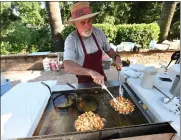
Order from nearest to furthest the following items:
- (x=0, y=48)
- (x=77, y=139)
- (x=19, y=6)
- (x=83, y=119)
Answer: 1. (x=77, y=139)
2. (x=83, y=119)
3. (x=0, y=48)
4. (x=19, y=6)

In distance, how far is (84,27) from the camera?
1828 mm

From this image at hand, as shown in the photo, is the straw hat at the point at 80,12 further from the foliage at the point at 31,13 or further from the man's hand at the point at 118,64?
the foliage at the point at 31,13

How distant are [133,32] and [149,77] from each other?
16.6ft

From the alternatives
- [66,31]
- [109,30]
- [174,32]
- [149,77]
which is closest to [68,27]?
[66,31]

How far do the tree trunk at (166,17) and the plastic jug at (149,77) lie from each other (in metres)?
5.51

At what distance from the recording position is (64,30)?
6.20 m

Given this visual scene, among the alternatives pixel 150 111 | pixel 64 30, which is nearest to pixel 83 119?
pixel 150 111

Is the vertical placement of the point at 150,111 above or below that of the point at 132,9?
below

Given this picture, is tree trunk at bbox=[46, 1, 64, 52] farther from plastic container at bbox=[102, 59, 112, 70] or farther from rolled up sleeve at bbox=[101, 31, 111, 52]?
rolled up sleeve at bbox=[101, 31, 111, 52]

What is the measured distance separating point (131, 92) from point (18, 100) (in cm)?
116

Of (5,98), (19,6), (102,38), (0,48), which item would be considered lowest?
(0,48)

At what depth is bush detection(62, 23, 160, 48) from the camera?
6.25 m

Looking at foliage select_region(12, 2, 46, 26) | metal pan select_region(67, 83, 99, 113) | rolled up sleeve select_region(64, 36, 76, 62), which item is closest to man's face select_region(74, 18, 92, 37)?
rolled up sleeve select_region(64, 36, 76, 62)

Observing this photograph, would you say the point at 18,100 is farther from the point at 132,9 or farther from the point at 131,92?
the point at 132,9
